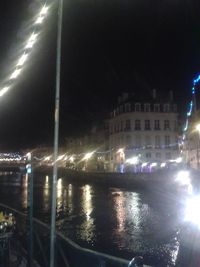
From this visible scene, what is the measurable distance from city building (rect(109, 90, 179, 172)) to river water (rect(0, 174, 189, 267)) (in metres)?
40.1

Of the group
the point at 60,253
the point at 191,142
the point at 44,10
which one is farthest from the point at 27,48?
the point at 191,142

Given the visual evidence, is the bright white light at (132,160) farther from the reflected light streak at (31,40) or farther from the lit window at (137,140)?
the reflected light streak at (31,40)

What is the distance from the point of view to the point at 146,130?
8900 centimetres

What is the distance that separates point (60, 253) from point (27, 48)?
483cm

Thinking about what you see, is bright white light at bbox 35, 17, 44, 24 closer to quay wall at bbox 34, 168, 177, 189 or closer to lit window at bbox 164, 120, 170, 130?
quay wall at bbox 34, 168, 177, 189

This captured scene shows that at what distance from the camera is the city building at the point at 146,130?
87062 millimetres

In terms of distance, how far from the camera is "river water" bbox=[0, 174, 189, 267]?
20.8m

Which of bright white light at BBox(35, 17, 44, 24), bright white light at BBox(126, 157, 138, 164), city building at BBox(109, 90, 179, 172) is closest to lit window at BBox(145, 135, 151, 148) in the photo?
city building at BBox(109, 90, 179, 172)

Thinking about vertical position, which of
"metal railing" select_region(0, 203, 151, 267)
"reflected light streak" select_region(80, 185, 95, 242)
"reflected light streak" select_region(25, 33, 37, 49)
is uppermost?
"reflected light streak" select_region(25, 33, 37, 49)

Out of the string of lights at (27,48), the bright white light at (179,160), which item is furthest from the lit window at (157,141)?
the string of lights at (27,48)

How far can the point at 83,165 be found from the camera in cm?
11306

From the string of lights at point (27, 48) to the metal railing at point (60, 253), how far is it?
394cm

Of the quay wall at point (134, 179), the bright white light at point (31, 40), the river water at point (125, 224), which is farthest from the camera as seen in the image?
the quay wall at point (134, 179)

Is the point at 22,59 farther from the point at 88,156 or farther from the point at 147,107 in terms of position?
the point at 88,156
